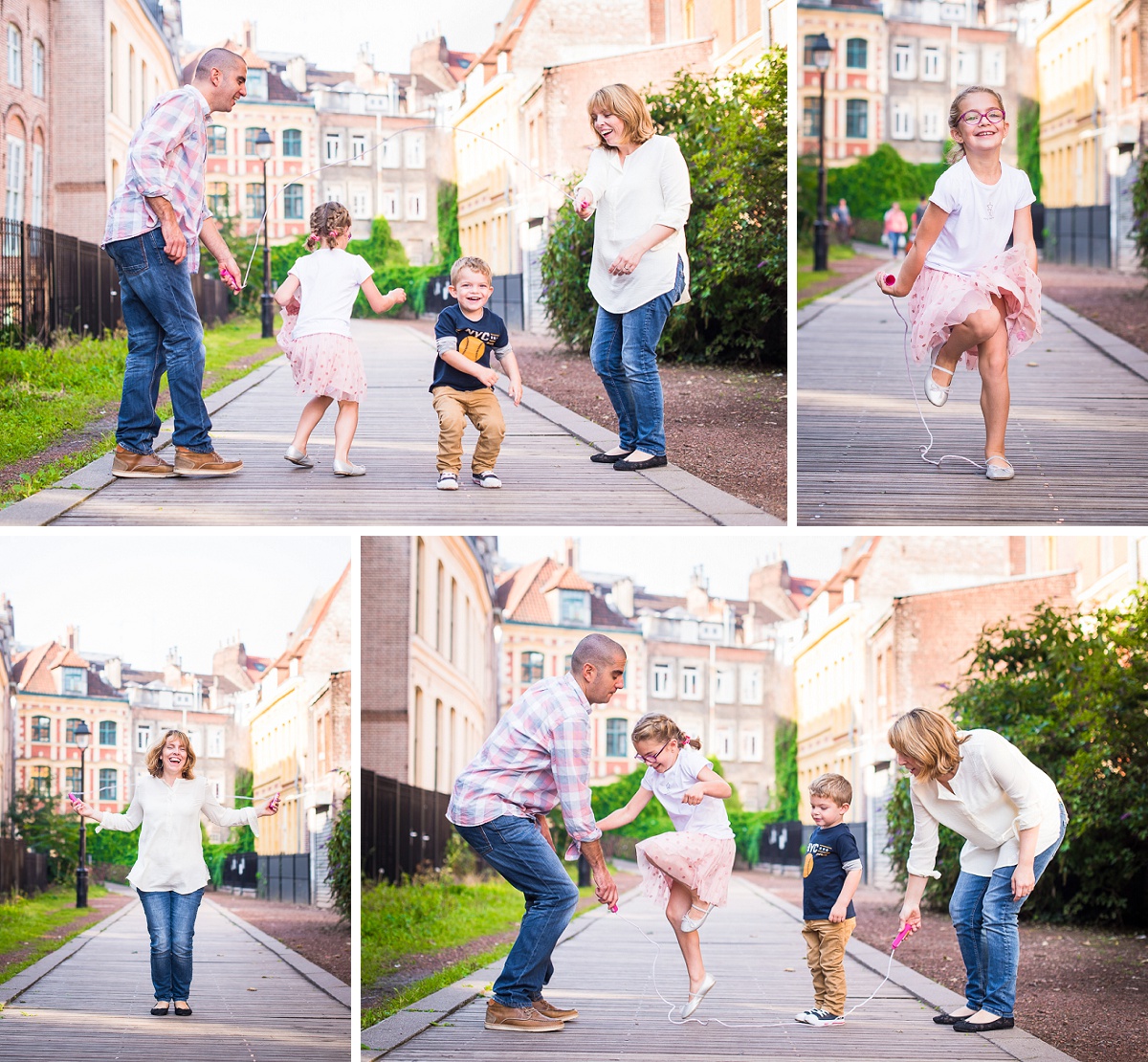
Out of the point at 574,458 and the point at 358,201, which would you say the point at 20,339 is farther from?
the point at 574,458

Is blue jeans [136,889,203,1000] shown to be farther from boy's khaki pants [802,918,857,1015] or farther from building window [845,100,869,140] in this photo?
building window [845,100,869,140]

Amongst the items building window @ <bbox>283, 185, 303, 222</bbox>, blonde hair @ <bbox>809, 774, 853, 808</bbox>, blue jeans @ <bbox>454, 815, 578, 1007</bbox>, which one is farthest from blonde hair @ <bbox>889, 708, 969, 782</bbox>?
building window @ <bbox>283, 185, 303, 222</bbox>

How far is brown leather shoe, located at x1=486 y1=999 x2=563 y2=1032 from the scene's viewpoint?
4531 mm

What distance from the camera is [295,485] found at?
582 cm

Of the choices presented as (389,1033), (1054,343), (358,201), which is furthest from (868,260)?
(389,1033)

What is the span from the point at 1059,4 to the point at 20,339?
584cm

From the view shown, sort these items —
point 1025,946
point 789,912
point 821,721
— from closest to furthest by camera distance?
point 1025,946 < point 789,912 < point 821,721

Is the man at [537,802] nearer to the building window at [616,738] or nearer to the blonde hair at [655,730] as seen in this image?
the blonde hair at [655,730]

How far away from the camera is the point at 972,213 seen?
5.64 m

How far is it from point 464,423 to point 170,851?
2015mm

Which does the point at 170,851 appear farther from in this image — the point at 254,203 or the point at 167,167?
the point at 254,203

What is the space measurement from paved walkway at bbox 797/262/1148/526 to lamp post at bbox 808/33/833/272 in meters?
0.56

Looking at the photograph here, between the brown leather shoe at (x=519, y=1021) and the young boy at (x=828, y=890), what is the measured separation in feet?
3.19

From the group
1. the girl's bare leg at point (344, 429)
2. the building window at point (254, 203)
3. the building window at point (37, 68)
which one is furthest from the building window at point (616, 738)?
the building window at point (37, 68)
